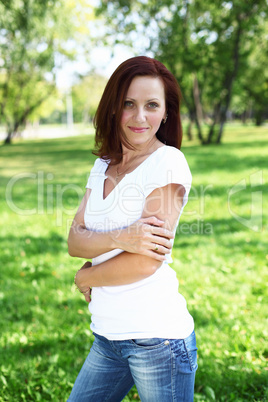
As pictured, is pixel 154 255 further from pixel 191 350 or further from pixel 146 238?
pixel 191 350

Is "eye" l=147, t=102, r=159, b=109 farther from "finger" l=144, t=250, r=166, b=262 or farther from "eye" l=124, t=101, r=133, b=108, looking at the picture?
"finger" l=144, t=250, r=166, b=262

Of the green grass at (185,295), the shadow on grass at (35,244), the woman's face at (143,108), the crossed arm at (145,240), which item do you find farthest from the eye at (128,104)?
the shadow on grass at (35,244)

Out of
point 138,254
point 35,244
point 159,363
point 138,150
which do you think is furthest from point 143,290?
point 35,244

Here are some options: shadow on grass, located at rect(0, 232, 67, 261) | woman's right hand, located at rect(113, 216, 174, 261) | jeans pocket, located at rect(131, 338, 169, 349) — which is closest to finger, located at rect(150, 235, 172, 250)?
woman's right hand, located at rect(113, 216, 174, 261)

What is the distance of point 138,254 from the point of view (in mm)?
1563

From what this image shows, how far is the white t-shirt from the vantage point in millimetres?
1564

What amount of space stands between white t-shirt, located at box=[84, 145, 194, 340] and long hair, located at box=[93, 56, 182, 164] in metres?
0.27

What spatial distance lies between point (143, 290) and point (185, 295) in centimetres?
279

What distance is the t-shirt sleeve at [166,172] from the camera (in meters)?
1.53

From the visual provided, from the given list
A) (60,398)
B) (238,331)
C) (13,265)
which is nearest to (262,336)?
(238,331)

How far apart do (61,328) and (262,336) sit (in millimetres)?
1903

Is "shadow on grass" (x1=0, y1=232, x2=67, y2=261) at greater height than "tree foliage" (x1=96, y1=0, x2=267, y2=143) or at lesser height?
lesser

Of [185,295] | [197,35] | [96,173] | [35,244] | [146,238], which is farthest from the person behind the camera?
[197,35]

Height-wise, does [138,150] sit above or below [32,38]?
below
